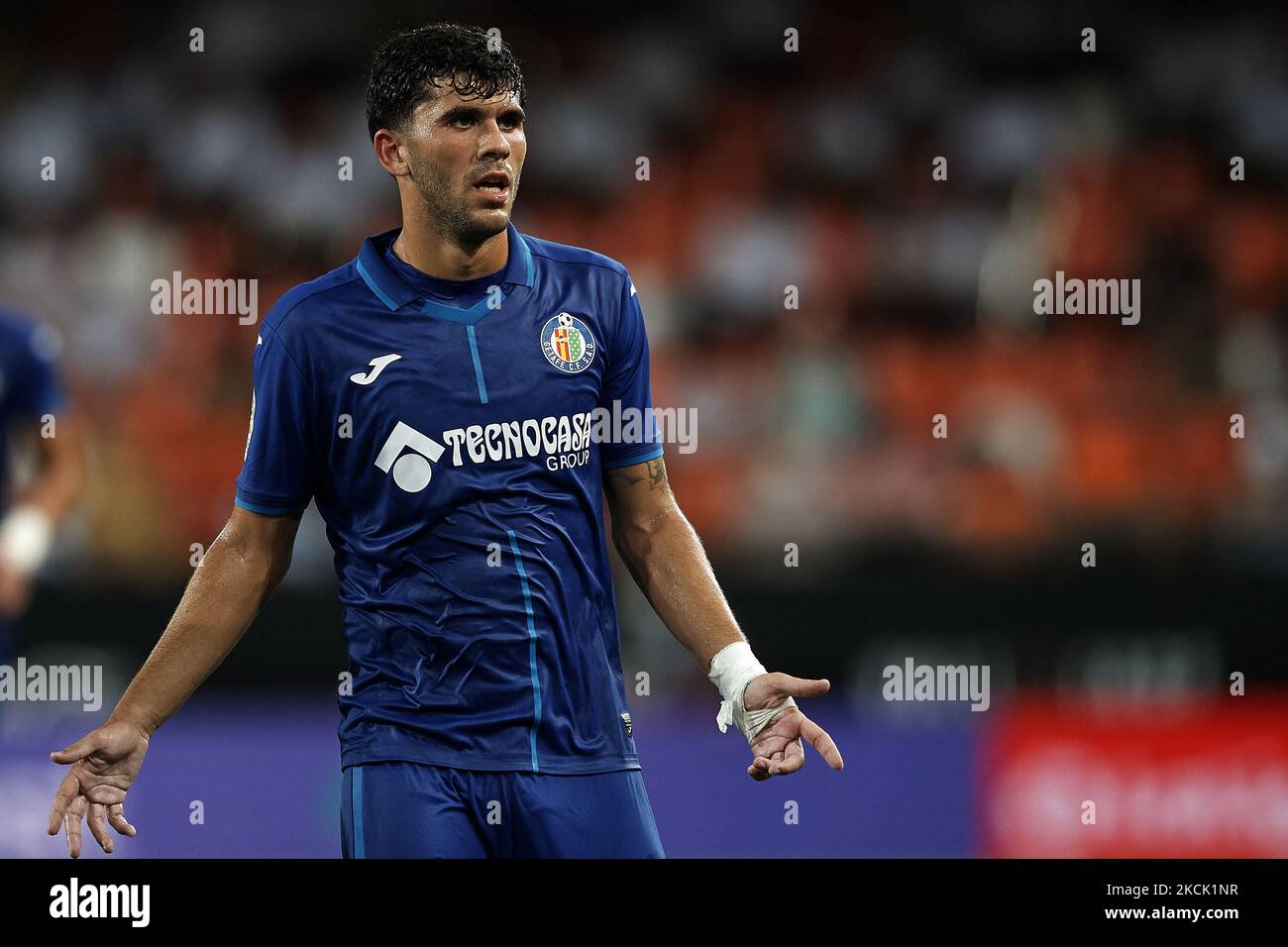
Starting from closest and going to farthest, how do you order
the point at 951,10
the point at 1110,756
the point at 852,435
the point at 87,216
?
the point at 1110,756 → the point at 852,435 → the point at 87,216 → the point at 951,10

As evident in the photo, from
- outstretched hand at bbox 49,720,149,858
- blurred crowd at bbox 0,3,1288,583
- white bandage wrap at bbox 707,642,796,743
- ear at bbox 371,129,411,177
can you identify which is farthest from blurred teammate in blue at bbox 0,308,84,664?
white bandage wrap at bbox 707,642,796,743

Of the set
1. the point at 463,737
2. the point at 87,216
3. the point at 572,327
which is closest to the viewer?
the point at 463,737

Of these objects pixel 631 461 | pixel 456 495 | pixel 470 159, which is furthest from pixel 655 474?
pixel 470 159

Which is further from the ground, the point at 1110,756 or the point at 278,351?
the point at 278,351

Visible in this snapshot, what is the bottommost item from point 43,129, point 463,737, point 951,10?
point 463,737

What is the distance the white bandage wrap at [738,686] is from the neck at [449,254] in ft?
3.20

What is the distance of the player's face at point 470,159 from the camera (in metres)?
3.54

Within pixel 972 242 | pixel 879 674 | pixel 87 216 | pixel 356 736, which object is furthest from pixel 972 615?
pixel 87 216

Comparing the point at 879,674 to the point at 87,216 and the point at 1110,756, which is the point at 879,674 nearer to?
the point at 1110,756

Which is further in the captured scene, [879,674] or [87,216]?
[87,216]

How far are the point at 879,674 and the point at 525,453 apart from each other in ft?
12.5

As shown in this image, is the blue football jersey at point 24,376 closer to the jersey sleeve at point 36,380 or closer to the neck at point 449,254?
the jersey sleeve at point 36,380

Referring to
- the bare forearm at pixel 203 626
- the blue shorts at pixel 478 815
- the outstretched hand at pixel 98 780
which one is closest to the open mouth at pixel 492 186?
the bare forearm at pixel 203 626

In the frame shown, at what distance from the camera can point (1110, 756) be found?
695cm
